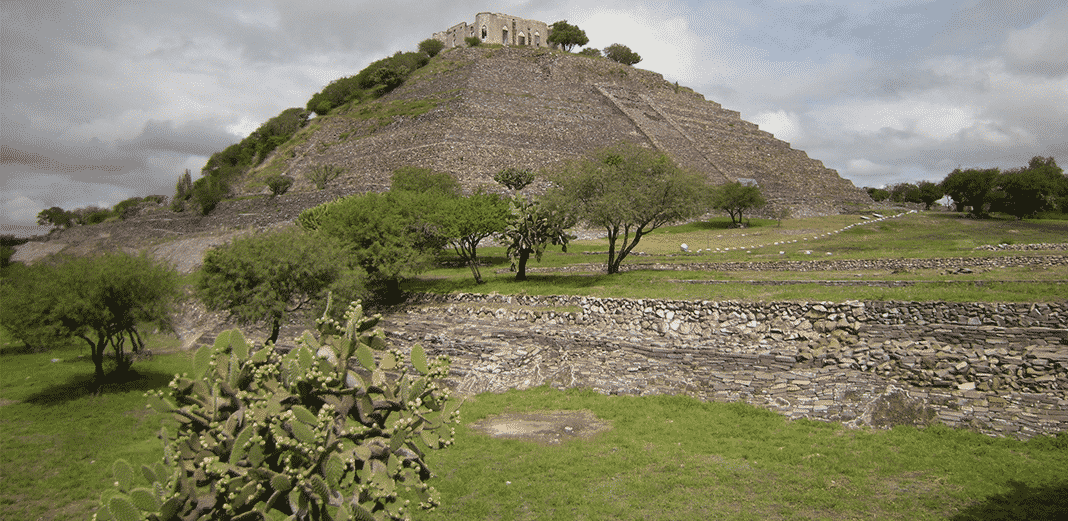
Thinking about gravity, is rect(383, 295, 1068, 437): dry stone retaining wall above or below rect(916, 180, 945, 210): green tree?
below

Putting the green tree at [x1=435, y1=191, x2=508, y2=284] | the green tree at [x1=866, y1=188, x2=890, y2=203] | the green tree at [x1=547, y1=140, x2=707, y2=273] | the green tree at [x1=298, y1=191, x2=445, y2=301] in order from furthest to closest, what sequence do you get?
the green tree at [x1=866, y1=188, x2=890, y2=203]
the green tree at [x1=435, y1=191, x2=508, y2=284]
the green tree at [x1=298, y1=191, x2=445, y2=301]
the green tree at [x1=547, y1=140, x2=707, y2=273]

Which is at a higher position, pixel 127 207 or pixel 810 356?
pixel 127 207

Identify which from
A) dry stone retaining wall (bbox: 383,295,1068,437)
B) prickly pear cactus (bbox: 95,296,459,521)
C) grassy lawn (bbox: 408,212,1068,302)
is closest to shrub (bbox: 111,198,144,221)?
grassy lawn (bbox: 408,212,1068,302)

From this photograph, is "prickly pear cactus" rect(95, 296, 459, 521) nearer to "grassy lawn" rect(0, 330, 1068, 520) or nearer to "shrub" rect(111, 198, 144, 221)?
"grassy lawn" rect(0, 330, 1068, 520)

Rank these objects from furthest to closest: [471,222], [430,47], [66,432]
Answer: [430,47], [471,222], [66,432]

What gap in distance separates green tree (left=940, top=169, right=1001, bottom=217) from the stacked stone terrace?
35.2 ft

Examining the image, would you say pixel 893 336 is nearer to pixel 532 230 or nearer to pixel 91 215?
pixel 532 230

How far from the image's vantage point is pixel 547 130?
73500 mm

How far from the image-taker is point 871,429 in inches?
494

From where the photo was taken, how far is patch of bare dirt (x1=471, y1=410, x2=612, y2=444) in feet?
46.0

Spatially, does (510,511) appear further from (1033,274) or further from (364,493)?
(1033,274)

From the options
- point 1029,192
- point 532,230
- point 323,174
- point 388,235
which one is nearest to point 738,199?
point 1029,192

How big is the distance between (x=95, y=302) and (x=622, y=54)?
103 m

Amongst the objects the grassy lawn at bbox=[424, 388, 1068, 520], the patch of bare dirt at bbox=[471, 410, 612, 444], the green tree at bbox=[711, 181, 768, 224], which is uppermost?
the green tree at bbox=[711, 181, 768, 224]
